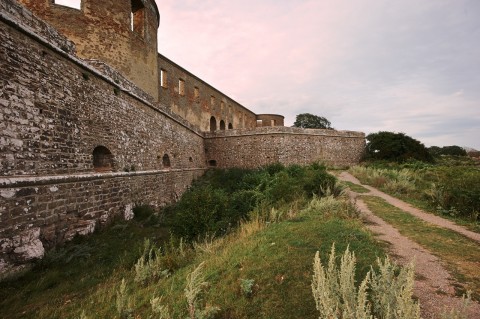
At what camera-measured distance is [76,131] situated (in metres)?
6.44

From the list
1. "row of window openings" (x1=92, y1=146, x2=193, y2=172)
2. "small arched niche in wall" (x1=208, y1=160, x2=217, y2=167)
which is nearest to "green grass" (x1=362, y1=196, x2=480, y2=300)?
"row of window openings" (x1=92, y1=146, x2=193, y2=172)

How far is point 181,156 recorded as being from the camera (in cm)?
1495

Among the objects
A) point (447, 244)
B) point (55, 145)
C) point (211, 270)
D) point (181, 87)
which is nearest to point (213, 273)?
point (211, 270)

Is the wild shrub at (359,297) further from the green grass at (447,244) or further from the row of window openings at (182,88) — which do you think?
the row of window openings at (182,88)

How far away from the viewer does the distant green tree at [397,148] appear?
71.2 ft

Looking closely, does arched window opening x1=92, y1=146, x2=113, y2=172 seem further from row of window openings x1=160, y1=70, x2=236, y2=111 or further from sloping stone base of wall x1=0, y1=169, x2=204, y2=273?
row of window openings x1=160, y1=70, x2=236, y2=111

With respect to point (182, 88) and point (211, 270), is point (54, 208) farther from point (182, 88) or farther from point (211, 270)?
point (182, 88)

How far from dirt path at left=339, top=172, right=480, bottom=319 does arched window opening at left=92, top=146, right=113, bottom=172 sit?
7.72 metres

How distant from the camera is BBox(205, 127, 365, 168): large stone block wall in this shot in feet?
62.6

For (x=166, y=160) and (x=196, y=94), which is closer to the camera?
(x=166, y=160)

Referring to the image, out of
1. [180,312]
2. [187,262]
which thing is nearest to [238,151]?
[187,262]

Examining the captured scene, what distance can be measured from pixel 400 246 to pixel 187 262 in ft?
13.5

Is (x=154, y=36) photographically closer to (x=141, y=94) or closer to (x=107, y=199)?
(x=141, y=94)

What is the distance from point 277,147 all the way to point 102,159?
13.4 metres
